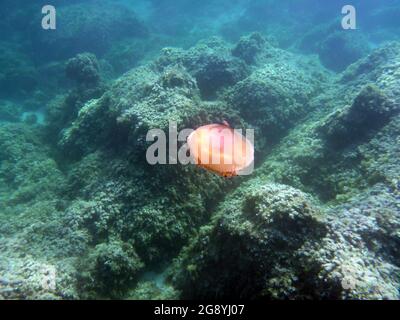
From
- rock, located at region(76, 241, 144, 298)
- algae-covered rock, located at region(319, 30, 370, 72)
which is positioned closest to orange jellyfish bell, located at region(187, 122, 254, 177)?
rock, located at region(76, 241, 144, 298)

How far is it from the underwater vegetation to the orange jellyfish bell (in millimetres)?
1740

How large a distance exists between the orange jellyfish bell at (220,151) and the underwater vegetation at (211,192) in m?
1.74

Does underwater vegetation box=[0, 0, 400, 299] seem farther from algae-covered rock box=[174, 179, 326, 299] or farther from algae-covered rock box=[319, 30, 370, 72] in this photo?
algae-covered rock box=[319, 30, 370, 72]

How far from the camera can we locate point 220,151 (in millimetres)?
2645

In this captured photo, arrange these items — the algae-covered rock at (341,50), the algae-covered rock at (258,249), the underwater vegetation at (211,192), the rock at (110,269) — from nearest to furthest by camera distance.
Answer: the algae-covered rock at (258,249) → the underwater vegetation at (211,192) → the rock at (110,269) → the algae-covered rock at (341,50)

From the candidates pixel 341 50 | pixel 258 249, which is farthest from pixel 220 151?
pixel 341 50

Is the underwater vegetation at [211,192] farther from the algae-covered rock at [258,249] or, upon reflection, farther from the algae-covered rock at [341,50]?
the algae-covered rock at [341,50]

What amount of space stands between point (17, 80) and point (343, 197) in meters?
16.0

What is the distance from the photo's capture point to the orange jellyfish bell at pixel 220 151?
2.59 metres

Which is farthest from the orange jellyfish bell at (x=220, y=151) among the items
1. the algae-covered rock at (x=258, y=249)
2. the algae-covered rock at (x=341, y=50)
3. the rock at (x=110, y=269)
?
the algae-covered rock at (x=341, y=50)

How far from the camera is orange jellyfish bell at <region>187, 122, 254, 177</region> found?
259 centimetres
